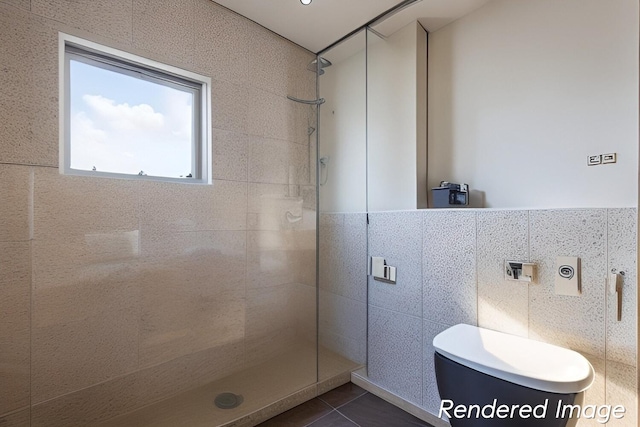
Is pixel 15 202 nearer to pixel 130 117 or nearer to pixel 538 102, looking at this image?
pixel 130 117

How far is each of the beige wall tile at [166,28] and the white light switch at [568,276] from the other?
207 cm

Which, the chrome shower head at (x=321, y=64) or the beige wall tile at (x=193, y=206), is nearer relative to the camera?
the beige wall tile at (x=193, y=206)

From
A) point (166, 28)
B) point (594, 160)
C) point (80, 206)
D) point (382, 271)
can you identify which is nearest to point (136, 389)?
point (80, 206)

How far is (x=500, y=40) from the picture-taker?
1.67m

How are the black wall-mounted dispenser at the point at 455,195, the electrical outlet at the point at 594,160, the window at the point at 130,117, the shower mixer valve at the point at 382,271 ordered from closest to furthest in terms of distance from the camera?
the electrical outlet at the point at 594,160 → the window at the point at 130,117 → the black wall-mounted dispenser at the point at 455,195 → the shower mixer valve at the point at 382,271

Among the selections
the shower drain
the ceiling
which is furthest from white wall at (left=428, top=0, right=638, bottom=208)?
the shower drain

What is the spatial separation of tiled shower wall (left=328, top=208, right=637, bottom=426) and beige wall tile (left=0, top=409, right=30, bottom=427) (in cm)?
168

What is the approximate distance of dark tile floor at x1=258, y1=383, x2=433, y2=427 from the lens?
160 cm

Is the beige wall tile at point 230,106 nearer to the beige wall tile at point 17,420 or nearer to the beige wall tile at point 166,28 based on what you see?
the beige wall tile at point 166,28

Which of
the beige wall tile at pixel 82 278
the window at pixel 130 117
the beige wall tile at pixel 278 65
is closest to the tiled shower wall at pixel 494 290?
the beige wall tile at pixel 278 65

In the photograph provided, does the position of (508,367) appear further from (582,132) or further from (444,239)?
(582,132)

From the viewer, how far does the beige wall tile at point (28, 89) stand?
1217 millimetres

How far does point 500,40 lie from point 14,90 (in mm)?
2341

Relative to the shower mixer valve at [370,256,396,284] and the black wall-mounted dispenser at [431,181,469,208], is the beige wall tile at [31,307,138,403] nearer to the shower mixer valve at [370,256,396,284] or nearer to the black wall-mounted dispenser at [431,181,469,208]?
the shower mixer valve at [370,256,396,284]
